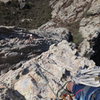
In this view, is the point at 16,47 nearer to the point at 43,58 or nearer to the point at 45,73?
the point at 43,58

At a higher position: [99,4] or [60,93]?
[99,4]

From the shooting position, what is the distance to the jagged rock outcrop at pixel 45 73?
10.0m

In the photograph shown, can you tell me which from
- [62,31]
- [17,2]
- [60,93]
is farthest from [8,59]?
[17,2]

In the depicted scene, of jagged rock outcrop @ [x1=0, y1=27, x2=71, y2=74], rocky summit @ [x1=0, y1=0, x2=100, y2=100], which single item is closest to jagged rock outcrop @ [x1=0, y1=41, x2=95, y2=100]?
rocky summit @ [x1=0, y1=0, x2=100, y2=100]

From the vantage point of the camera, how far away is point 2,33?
1568 centimetres

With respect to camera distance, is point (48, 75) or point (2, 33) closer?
point (48, 75)

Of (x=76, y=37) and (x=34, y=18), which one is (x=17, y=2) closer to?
(x=34, y=18)

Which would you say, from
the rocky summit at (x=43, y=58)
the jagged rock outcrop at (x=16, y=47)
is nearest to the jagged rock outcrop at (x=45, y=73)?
the rocky summit at (x=43, y=58)

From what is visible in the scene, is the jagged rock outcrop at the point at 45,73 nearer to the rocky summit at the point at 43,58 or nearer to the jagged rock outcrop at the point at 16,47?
the rocky summit at the point at 43,58

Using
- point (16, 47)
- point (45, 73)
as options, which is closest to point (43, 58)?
point (45, 73)

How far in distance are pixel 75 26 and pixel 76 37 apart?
353cm

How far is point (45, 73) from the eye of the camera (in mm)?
11250

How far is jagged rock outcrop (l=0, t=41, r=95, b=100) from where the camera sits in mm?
10039

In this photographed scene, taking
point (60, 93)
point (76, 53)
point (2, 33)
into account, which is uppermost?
point (2, 33)
